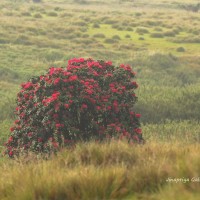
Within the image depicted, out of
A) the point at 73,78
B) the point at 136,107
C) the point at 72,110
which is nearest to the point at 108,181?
the point at 72,110

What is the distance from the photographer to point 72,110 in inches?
419

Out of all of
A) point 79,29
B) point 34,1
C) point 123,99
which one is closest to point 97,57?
point 79,29

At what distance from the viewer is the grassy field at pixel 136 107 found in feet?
18.4

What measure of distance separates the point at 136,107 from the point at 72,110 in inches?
404

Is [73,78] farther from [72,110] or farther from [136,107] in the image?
[136,107]

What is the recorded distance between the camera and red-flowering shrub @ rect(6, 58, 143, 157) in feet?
34.1

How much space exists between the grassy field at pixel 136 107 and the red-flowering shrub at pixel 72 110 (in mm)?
1147

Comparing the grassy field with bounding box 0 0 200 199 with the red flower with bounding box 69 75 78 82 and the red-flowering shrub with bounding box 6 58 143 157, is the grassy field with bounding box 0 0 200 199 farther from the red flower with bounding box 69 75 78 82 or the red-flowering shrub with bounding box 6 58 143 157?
the red flower with bounding box 69 75 78 82

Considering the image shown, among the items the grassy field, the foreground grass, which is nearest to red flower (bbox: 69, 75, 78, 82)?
the grassy field

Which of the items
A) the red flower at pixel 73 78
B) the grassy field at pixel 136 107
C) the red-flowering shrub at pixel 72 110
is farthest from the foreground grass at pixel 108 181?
the red flower at pixel 73 78

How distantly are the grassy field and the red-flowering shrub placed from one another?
1.15m

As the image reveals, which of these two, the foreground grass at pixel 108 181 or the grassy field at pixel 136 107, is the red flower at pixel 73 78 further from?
the foreground grass at pixel 108 181

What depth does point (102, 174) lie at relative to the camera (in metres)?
5.64

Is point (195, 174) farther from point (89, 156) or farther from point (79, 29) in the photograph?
point (79, 29)
